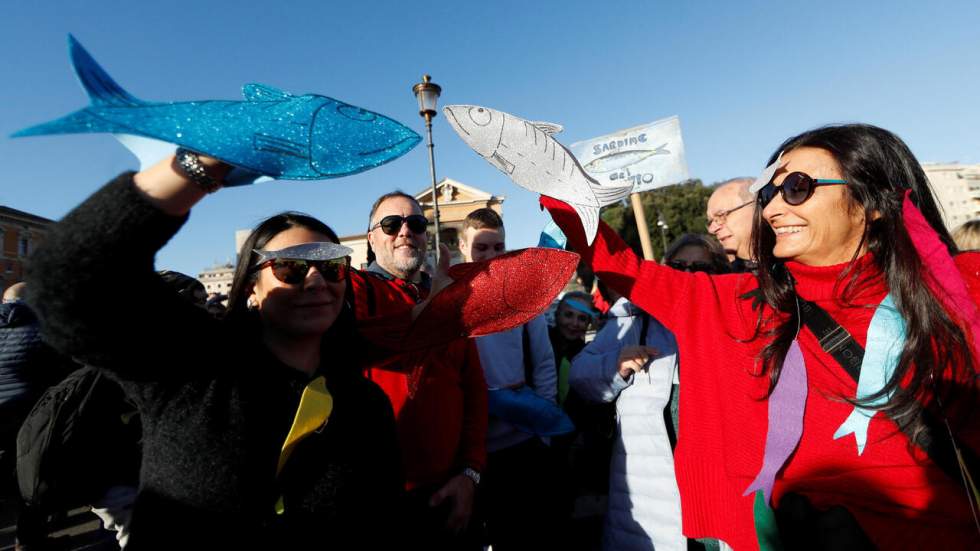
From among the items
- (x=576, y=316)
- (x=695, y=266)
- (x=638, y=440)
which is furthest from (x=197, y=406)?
(x=576, y=316)

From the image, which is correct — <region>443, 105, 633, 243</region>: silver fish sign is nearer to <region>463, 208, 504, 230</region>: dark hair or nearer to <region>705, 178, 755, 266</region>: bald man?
<region>463, 208, 504, 230</region>: dark hair

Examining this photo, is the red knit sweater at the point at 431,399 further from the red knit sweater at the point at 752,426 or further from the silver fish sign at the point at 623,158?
the silver fish sign at the point at 623,158

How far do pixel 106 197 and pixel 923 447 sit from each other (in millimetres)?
2144

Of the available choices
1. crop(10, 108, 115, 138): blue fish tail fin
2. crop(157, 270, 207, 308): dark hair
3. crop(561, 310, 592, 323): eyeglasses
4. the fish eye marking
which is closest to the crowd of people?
crop(10, 108, 115, 138): blue fish tail fin

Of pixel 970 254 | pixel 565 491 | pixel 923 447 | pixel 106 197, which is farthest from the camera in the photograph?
pixel 565 491

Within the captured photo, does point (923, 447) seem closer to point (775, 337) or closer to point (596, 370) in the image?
point (775, 337)

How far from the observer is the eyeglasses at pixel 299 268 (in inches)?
56.1

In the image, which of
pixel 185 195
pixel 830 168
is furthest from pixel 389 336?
pixel 830 168

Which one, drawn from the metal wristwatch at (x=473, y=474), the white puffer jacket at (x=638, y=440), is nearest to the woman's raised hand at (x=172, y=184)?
the metal wristwatch at (x=473, y=474)

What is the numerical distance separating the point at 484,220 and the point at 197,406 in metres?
2.10

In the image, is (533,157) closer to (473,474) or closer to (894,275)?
(894,275)

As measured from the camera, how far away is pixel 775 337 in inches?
64.7

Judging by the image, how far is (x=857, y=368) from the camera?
4.91 feet

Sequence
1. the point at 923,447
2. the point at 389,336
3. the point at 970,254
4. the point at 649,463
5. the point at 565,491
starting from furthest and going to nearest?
the point at 565,491 → the point at 649,463 → the point at 389,336 → the point at 970,254 → the point at 923,447
